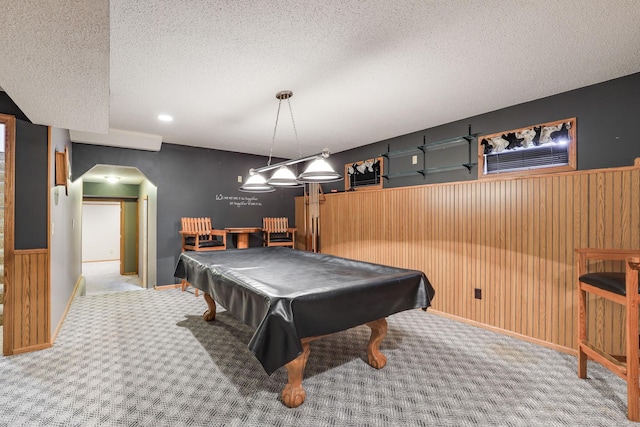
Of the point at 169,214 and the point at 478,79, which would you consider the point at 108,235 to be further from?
the point at 478,79

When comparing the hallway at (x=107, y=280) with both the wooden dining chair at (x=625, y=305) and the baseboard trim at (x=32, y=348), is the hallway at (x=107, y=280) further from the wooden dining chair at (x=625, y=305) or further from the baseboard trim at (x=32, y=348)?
the wooden dining chair at (x=625, y=305)

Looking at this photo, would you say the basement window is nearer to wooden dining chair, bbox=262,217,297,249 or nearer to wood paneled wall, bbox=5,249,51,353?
wooden dining chair, bbox=262,217,297,249

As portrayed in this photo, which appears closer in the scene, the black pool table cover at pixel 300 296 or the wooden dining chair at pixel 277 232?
the black pool table cover at pixel 300 296

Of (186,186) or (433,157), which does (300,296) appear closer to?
(433,157)

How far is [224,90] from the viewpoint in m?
3.11

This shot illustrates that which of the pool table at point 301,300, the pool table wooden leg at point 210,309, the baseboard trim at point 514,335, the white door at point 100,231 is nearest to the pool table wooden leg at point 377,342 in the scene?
the pool table at point 301,300

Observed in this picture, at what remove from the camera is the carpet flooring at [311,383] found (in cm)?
193

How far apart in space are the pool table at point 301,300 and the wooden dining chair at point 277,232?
2.74 meters

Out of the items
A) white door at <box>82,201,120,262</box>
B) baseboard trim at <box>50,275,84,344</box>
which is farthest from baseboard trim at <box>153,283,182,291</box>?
white door at <box>82,201,120,262</box>

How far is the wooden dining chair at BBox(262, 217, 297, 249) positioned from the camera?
5.88m

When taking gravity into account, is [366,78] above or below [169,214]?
above

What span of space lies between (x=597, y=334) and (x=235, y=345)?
11.2ft

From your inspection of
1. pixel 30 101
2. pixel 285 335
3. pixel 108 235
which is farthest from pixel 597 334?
pixel 108 235

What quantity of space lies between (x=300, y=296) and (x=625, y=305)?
2166 mm
